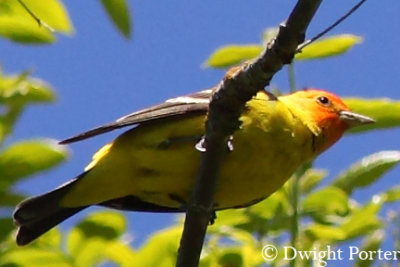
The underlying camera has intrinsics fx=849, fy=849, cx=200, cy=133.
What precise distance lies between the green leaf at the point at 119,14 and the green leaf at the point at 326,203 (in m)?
0.78

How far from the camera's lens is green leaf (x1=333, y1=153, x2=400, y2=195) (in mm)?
2574

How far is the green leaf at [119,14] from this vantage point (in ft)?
6.95

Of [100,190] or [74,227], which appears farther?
[100,190]

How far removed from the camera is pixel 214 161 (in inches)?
99.1

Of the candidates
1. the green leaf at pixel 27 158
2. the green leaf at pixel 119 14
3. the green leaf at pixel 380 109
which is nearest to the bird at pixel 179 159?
the green leaf at pixel 380 109

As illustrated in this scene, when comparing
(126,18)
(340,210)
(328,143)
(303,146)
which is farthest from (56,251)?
(328,143)

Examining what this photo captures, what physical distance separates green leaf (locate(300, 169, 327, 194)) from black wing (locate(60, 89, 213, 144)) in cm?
65

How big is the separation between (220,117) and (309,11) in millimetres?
592

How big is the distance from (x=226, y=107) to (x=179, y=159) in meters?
0.93

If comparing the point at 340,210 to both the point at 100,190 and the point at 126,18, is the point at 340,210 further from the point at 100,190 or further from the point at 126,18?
the point at 100,190

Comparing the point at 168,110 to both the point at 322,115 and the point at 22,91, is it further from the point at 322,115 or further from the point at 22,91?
the point at 22,91

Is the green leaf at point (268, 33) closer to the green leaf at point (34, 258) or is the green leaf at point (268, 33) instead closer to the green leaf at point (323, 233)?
the green leaf at point (323, 233)

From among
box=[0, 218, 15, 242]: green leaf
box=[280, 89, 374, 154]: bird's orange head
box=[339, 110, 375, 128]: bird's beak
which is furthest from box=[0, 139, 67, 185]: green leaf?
box=[280, 89, 374, 154]: bird's orange head

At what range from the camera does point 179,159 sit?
10.7 feet
